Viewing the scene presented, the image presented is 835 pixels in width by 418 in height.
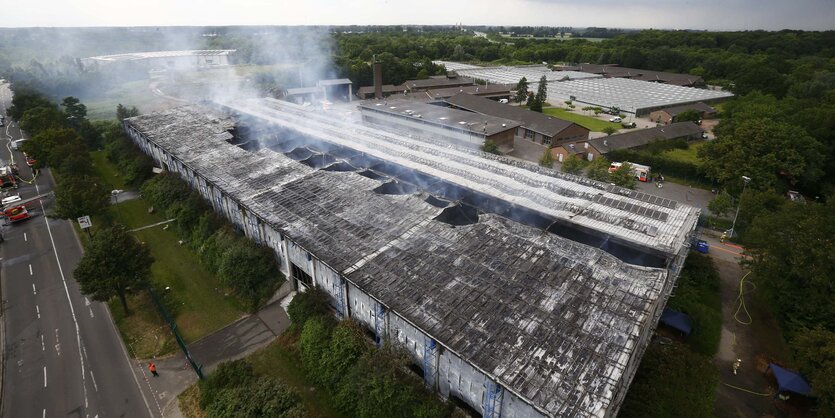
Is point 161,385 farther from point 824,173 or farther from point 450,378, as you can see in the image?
point 824,173

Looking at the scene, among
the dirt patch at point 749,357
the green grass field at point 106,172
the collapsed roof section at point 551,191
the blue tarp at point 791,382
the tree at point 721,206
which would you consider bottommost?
the green grass field at point 106,172

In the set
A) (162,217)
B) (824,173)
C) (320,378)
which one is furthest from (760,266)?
(162,217)

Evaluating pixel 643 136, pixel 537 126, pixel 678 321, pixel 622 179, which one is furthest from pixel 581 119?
pixel 678 321

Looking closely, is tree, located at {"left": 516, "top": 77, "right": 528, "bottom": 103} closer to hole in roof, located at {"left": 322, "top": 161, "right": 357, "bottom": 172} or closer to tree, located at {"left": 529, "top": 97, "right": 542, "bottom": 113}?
tree, located at {"left": 529, "top": 97, "right": 542, "bottom": 113}

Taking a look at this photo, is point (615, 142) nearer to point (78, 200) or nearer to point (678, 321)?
point (678, 321)

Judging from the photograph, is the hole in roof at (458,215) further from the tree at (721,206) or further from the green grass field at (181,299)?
the tree at (721,206)

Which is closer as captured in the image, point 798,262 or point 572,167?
point 798,262

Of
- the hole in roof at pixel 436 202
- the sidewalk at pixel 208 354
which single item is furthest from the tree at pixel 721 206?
the sidewalk at pixel 208 354
